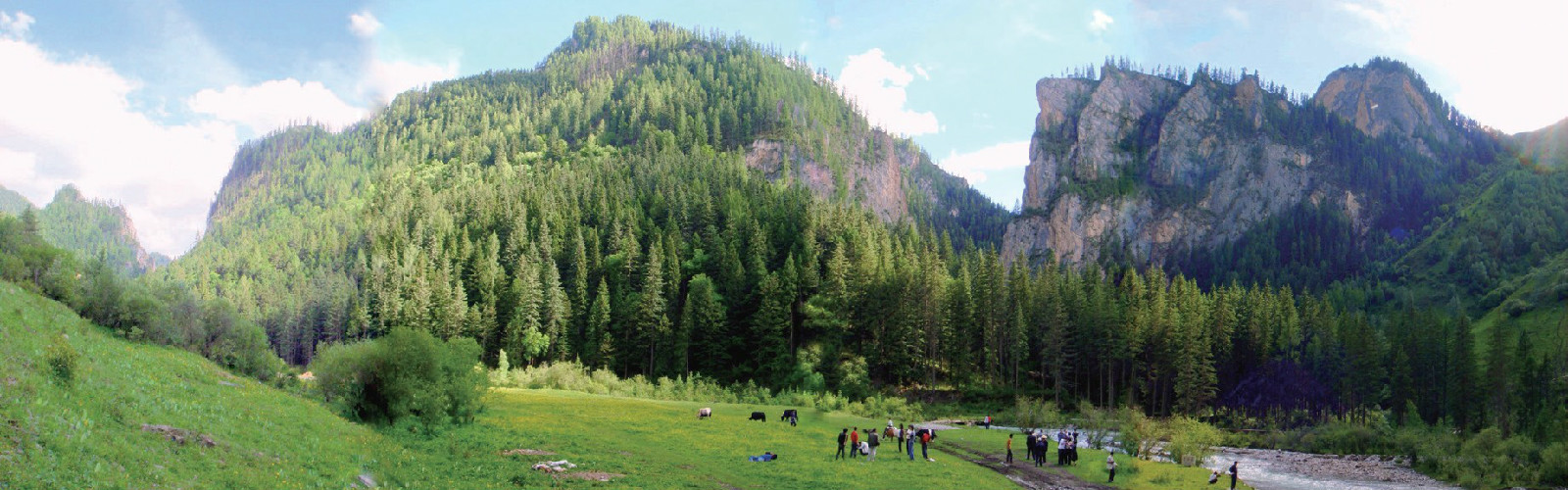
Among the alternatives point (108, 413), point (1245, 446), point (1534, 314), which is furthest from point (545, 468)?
point (1534, 314)

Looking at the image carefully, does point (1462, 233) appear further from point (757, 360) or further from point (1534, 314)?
point (757, 360)

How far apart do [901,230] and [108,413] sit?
459 ft

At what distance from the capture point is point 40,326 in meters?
30.5

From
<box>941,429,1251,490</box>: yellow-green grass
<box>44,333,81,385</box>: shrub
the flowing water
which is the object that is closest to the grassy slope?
<box>44,333,81,385</box>: shrub

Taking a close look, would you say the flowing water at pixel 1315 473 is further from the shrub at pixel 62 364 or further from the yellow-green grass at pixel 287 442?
the shrub at pixel 62 364

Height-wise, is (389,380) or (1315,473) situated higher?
(389,380)

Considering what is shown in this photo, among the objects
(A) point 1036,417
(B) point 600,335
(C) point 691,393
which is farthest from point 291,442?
(B) point 600,335

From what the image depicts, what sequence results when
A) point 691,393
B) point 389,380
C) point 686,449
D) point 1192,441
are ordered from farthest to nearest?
point 691,393 → point 1192,441 → point 686,449 → point 389,380

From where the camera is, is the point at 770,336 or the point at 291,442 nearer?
the point at 291,442

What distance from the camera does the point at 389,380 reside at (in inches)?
1532

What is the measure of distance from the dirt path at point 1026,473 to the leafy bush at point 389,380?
99.2 ft

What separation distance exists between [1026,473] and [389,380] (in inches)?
1352

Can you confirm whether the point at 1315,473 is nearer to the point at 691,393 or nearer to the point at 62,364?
the point at 691,393

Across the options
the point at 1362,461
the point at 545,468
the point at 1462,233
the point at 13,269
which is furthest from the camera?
the point at 1462,233
